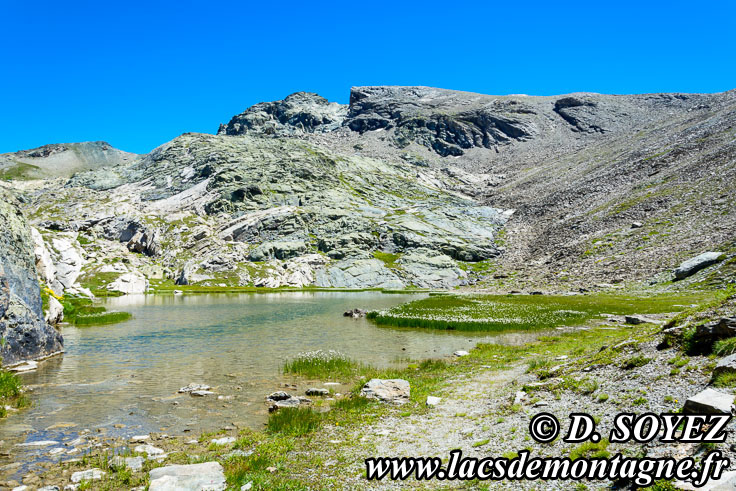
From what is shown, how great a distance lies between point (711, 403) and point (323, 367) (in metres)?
20.8

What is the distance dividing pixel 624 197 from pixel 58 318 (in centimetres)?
15485

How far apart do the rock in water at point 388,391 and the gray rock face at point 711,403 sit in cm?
1144

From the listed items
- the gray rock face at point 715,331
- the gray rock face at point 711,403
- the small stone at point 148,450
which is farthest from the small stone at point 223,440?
the gray rock face at point 715,331

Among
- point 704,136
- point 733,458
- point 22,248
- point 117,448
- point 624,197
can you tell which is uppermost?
point 704,136

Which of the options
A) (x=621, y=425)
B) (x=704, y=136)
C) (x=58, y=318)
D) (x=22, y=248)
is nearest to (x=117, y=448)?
(x=621, y=425)

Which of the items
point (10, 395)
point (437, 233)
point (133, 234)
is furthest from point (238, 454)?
point (133, 234)

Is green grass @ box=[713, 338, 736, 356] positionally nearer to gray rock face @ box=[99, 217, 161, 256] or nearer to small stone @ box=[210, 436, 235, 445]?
small stone @ box=[210, 436, 235, 445]

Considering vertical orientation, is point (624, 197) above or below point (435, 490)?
above

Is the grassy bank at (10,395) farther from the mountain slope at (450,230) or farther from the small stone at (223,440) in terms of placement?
the mountain slope at (450,230)

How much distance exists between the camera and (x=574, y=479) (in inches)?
373

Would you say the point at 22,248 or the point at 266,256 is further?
the point at 266,256

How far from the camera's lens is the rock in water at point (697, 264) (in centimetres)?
7138

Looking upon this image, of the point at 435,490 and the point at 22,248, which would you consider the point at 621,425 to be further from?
the point at 22,248

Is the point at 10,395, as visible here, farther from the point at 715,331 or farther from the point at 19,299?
the point at 715,331
